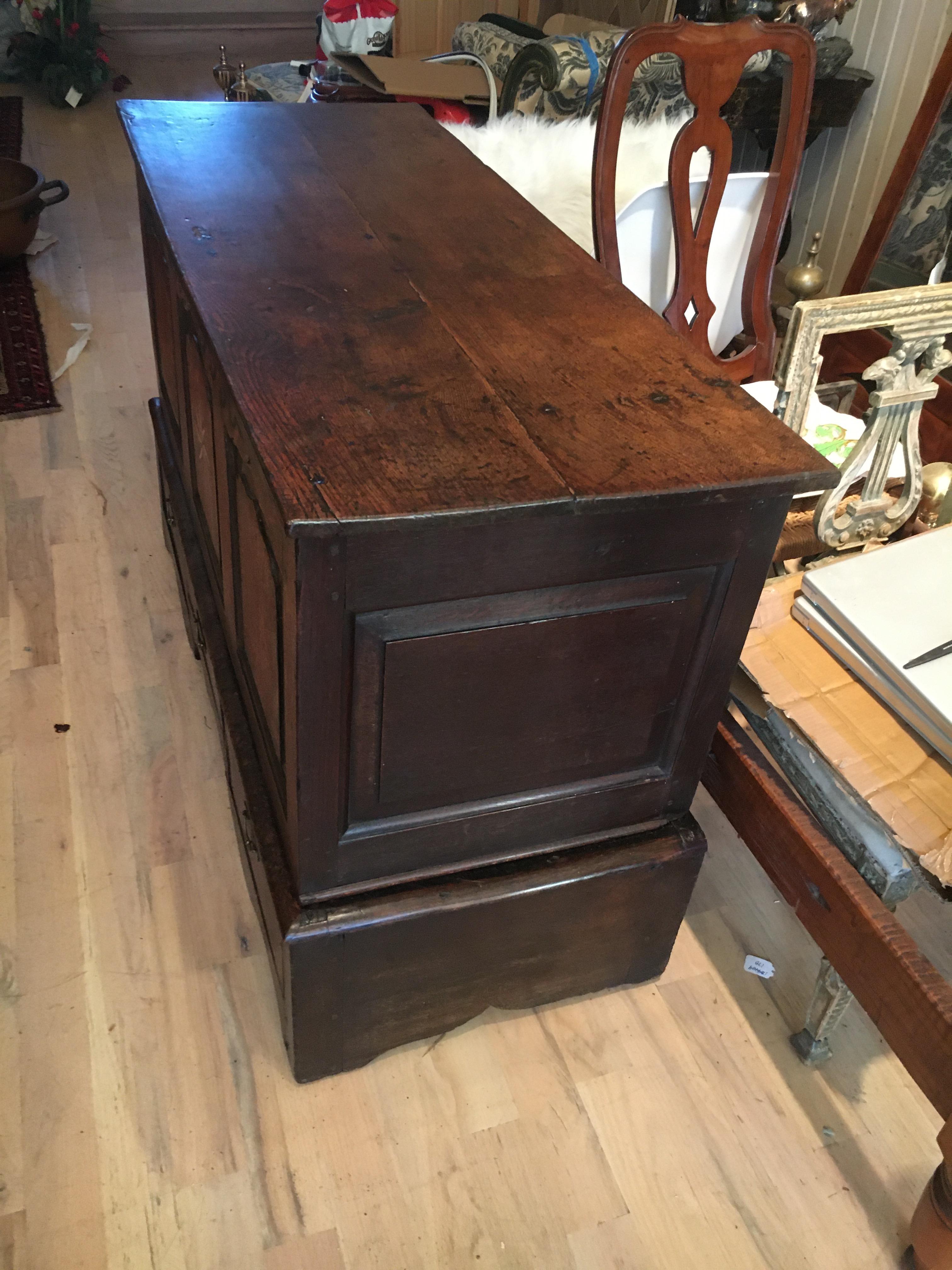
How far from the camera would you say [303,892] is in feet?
2.92

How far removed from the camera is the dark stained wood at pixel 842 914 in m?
0.83

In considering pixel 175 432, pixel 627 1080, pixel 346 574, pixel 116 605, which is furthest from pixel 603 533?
pixel 116 605

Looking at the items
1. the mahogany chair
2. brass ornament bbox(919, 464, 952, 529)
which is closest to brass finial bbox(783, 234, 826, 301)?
the mahogany chair

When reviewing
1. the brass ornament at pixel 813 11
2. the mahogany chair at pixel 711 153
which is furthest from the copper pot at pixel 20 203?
the brass ornament at pixel 813 11

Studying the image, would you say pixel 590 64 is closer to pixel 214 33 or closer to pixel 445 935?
pixel 445 935

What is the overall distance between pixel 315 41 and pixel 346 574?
16.9ft

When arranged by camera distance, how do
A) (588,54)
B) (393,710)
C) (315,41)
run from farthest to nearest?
1. (315,41)
2. (588,54)
3. (393,710)

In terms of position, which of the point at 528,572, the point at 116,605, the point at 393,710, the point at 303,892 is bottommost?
the point at 116,605

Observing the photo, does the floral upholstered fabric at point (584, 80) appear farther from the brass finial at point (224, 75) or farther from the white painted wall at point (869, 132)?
the brass finial at point (224, 75)

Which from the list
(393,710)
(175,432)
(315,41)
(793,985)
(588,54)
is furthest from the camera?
(315,41)

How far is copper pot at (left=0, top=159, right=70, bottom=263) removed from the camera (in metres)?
2.48

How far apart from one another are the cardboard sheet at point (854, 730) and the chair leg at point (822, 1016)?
20cm

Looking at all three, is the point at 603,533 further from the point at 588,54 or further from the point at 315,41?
the point at 315,41

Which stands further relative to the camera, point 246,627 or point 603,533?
point 246,627
